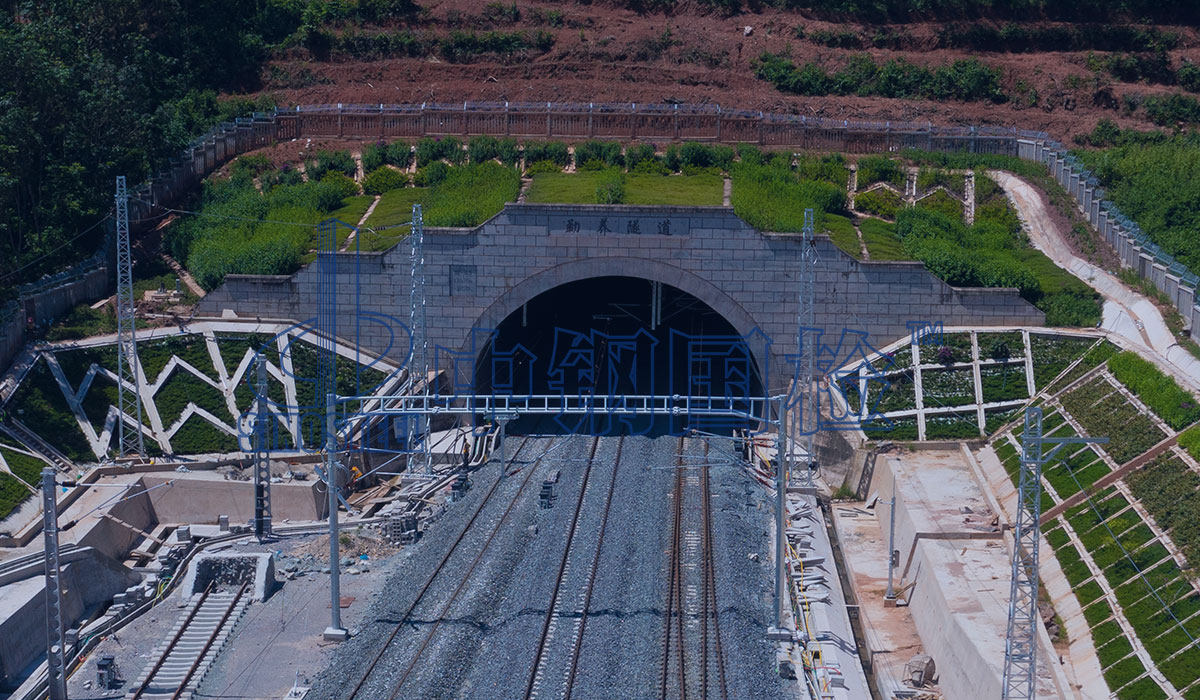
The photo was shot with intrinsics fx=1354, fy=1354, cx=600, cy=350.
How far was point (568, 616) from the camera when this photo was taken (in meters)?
33.1

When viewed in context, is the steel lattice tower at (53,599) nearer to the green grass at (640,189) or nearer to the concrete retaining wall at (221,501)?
the concrete retaining wall at (221,501)

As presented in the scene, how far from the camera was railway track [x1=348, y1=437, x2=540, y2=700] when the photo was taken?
29.3 metres

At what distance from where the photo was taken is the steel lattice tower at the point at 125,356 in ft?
136

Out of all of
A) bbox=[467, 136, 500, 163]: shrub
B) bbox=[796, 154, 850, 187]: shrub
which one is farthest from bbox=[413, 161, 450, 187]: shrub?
bbox=[796, 154, 850, 187]: shrub

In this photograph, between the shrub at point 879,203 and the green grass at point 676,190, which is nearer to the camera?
the green grass at point 676,190

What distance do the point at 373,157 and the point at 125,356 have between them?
1538 cm

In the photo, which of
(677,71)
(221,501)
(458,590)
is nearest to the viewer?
(458,590)

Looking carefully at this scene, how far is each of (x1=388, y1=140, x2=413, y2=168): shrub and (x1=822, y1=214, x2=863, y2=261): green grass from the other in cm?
1783

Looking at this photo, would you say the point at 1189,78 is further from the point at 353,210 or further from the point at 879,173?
the point at 353,210

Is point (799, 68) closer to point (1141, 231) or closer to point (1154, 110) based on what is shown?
point (1154, 110)

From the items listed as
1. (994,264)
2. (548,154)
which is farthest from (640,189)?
(994,264)

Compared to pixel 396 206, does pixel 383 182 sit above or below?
above

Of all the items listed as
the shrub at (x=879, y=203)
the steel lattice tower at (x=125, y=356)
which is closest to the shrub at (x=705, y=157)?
the shrub at (x=879, y=203)

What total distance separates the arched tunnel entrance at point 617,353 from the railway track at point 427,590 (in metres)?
6.07
